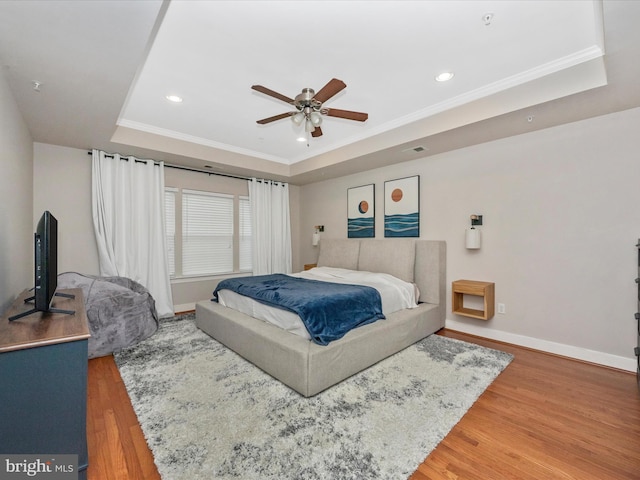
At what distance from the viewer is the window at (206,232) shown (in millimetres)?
4836

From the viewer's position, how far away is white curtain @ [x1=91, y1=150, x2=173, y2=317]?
159 inches

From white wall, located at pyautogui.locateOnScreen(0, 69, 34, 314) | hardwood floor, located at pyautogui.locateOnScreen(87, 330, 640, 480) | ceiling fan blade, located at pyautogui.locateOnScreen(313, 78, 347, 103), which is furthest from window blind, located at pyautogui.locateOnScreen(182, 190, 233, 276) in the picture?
ceiling fan blade, located at pyautogui.locateOnScreen(313, 78, 347, 103)

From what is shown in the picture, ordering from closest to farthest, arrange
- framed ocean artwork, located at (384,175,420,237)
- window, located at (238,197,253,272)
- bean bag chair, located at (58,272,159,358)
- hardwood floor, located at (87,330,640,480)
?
hardwood floor, located at (87,330,640,480) → bean bag chair, located at (58,272,159,358) → framed ocean artwork, located at (384,175,420,237) → window, located at (238,197,253,272)

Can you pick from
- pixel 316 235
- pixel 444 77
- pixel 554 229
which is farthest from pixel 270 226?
pixel 554 229

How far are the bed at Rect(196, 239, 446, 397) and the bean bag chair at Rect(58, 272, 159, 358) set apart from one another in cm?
68

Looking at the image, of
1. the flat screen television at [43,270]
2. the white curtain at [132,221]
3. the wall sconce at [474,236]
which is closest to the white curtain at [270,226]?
the white curtain at [132,221]

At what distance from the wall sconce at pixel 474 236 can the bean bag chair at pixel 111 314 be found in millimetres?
4231

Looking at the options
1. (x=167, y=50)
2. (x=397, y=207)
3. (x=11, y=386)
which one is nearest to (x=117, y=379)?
(x=11, y=386)

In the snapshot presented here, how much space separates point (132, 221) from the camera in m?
4.29

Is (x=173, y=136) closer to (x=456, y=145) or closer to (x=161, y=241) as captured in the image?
(x=161, y=241)

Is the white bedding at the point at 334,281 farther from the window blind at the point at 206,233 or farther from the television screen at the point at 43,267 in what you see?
the television screen at the point at 43,267

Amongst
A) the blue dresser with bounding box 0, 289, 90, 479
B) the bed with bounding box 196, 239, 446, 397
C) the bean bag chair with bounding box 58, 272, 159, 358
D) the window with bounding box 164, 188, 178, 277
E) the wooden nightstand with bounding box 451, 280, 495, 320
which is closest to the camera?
the blue dresser with bounding box 0, 289, 90, 479

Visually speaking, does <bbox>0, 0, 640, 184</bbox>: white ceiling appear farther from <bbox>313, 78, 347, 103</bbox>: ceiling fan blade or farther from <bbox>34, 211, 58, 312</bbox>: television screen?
<bbox>34, 211, 58, 312</bbox>: television screen

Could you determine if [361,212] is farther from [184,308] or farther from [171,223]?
[184,308]
